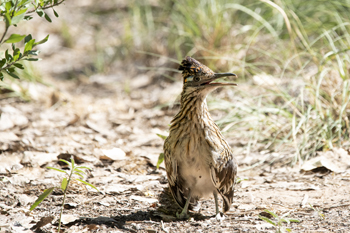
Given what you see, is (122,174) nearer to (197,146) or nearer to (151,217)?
(151,217)

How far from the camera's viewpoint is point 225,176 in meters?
4.06

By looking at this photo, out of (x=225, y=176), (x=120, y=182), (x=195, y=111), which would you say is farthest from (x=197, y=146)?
(x=120, y=182)

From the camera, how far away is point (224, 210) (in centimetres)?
421

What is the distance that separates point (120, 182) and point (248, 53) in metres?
3.97

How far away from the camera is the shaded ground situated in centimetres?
382

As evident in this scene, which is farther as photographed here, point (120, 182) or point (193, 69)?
point (120, 182)

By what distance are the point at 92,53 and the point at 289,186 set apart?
6.51 metres

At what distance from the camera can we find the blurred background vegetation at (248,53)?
5848 mm

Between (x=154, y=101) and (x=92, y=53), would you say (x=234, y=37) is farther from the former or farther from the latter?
(x=92, y=53)

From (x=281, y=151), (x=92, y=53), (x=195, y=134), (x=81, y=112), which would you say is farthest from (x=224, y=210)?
(x=92, y=53)

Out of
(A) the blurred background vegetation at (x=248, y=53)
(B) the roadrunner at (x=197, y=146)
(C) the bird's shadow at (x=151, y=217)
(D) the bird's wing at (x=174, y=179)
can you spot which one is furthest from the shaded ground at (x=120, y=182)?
(A) the blurred background vegetation at (x=248, y=53)

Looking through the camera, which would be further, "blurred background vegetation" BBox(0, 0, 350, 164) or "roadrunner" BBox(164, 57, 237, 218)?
"blurred background vegetation" BBox(0, 0, 350, 164)

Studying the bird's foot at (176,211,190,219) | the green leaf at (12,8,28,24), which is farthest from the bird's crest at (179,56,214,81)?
the green leaf at (12,8,28,24)

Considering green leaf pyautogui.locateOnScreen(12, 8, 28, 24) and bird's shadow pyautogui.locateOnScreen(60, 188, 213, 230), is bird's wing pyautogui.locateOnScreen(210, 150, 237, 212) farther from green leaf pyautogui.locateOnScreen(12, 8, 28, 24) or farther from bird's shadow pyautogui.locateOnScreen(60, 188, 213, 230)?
green leaf pyautogui.locateOnScreen(12, 8, 28, 24)
